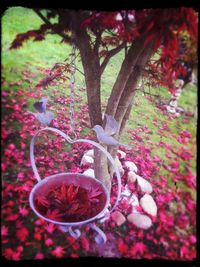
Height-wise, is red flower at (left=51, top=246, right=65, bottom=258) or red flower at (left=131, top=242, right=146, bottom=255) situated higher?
red flower at (left=131, top=242, right=146, bottom=255)

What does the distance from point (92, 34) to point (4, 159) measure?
0.86 m

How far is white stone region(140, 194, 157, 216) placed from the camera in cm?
187

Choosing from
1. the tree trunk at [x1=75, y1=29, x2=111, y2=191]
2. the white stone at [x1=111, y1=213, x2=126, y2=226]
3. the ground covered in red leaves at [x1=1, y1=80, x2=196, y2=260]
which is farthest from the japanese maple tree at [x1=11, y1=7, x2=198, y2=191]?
the ground covered in red leaves at [x1=1, y1=80, x2=196, y2=260]

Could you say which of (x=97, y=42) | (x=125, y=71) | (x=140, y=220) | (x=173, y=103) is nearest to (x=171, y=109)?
(x=173, y=103)

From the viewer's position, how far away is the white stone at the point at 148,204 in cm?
187

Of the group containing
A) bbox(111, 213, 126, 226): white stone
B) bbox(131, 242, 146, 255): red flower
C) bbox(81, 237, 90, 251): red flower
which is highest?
bbox(111, 213, 126, 226): white stone

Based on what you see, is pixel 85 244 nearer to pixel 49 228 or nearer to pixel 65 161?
pixel 49 228

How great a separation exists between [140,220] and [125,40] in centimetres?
115

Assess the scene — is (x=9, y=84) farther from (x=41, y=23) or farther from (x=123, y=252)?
(x=123, y=252)

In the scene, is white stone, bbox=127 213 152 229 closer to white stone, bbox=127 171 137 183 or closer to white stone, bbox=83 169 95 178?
white stone, bbox=127 171 137 183

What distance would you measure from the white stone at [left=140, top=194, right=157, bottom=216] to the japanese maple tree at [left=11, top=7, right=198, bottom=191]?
301 mm

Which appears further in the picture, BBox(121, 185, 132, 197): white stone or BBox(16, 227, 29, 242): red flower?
BBox(121, 185, 132, 197): white stone

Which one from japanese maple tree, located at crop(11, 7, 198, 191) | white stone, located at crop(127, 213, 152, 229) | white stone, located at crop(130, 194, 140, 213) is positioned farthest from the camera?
white stone, located at crop(130, 194, 140, 213)

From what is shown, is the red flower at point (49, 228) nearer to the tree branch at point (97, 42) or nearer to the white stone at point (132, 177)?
the white stone at point (132, 177)
